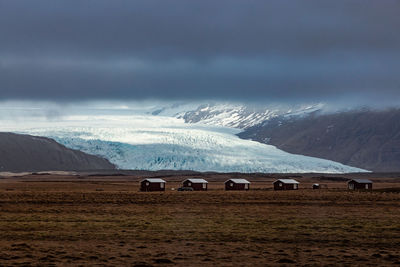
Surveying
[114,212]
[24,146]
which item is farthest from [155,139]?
[114,212]

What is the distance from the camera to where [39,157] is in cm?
19112

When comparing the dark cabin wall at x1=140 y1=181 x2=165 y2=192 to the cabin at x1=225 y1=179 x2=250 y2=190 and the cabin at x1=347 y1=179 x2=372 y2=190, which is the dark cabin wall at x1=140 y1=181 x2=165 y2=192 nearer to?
the cabin at x1=225 y1=179 x2=250 y2=190

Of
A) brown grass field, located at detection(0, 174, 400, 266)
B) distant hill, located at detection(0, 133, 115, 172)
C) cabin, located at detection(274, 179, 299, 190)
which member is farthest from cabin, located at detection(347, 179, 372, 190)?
distant hill, located at detection(0, 133, 115, 172)

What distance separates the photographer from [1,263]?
1919 centimetres

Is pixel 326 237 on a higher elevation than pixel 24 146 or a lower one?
lower

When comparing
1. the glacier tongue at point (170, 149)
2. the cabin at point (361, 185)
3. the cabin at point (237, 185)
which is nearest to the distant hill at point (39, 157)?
the glacier tongue at point (170, 149)

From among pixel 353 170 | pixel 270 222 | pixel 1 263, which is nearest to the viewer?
pixel 1 263

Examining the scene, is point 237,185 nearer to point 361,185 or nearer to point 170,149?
point 361,185

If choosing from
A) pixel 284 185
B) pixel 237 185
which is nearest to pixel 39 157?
pixel 237 185

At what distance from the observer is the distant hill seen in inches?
7382

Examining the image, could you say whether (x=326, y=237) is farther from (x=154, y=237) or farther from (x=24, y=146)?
(x=24, y=146)

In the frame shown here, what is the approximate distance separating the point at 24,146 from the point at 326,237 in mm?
174554

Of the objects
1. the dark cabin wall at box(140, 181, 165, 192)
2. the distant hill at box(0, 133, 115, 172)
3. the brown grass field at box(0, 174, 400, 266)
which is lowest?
the brown grass field at box(0, 174, 400, 266)

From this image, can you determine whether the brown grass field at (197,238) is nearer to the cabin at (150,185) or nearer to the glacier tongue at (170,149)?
the cabin at (150,185)
